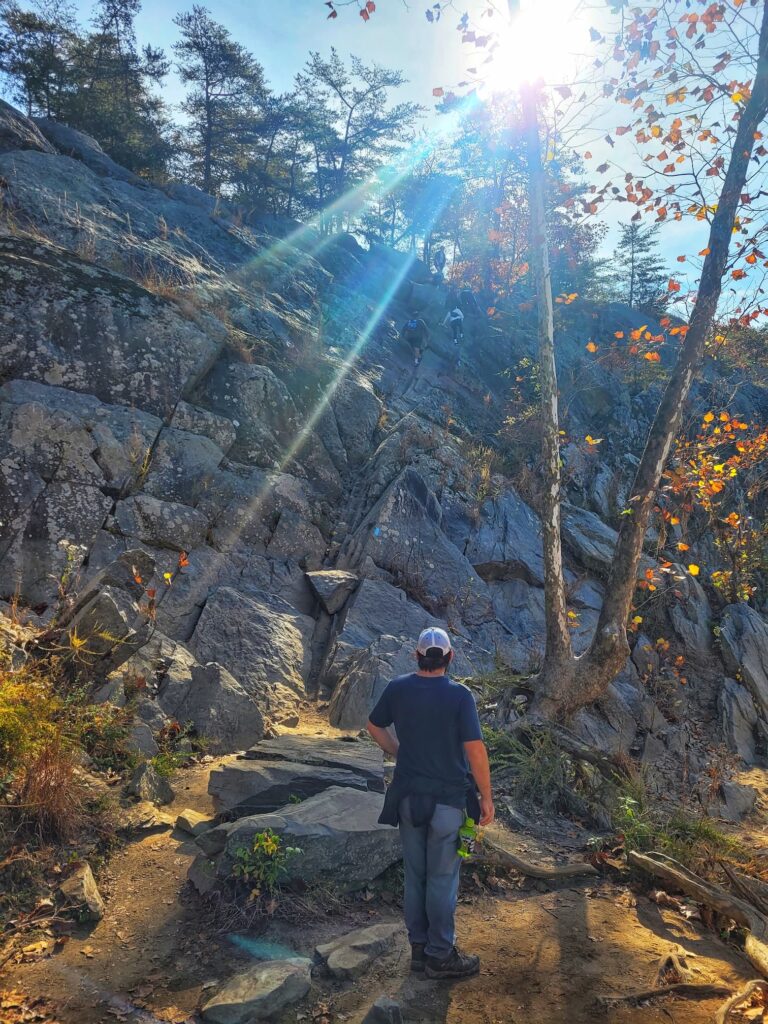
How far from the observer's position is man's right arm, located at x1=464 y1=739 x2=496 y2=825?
3.60m

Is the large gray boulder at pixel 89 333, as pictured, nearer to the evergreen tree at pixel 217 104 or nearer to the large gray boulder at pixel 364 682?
the large gray boulder at pixel 364 682

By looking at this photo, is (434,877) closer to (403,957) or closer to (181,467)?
(403,957)

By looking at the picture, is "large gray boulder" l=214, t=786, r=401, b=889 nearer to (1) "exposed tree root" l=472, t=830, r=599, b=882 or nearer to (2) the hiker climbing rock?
(1) "exposed tree root" l=472, t=830, r=599, b=882

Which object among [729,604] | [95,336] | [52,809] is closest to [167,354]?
[95,336]

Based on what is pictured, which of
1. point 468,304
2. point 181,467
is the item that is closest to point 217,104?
point 468,304

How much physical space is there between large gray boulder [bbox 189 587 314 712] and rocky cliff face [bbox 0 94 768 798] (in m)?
0.04

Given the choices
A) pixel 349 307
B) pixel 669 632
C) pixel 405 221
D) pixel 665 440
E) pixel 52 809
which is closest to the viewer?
pixel 52 809

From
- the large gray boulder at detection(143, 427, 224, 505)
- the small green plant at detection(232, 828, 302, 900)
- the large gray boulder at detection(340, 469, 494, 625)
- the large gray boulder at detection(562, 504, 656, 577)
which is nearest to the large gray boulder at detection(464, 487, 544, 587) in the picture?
the large gray boulder at detection(340, 469, 494, 625)

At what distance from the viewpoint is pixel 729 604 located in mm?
14961

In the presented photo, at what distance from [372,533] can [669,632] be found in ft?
25.8

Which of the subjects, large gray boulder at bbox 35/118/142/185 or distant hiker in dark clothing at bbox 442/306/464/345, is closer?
large gray boulder at bbox 35/118/142/185

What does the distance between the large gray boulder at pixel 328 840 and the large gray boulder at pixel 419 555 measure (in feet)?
22.2

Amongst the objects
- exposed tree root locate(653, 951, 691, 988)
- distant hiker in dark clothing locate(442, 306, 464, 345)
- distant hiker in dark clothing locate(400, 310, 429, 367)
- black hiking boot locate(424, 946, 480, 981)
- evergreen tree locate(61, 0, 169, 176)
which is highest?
evergreen tree locate(61, 0, 169, 176)

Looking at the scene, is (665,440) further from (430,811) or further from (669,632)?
(669,632)
